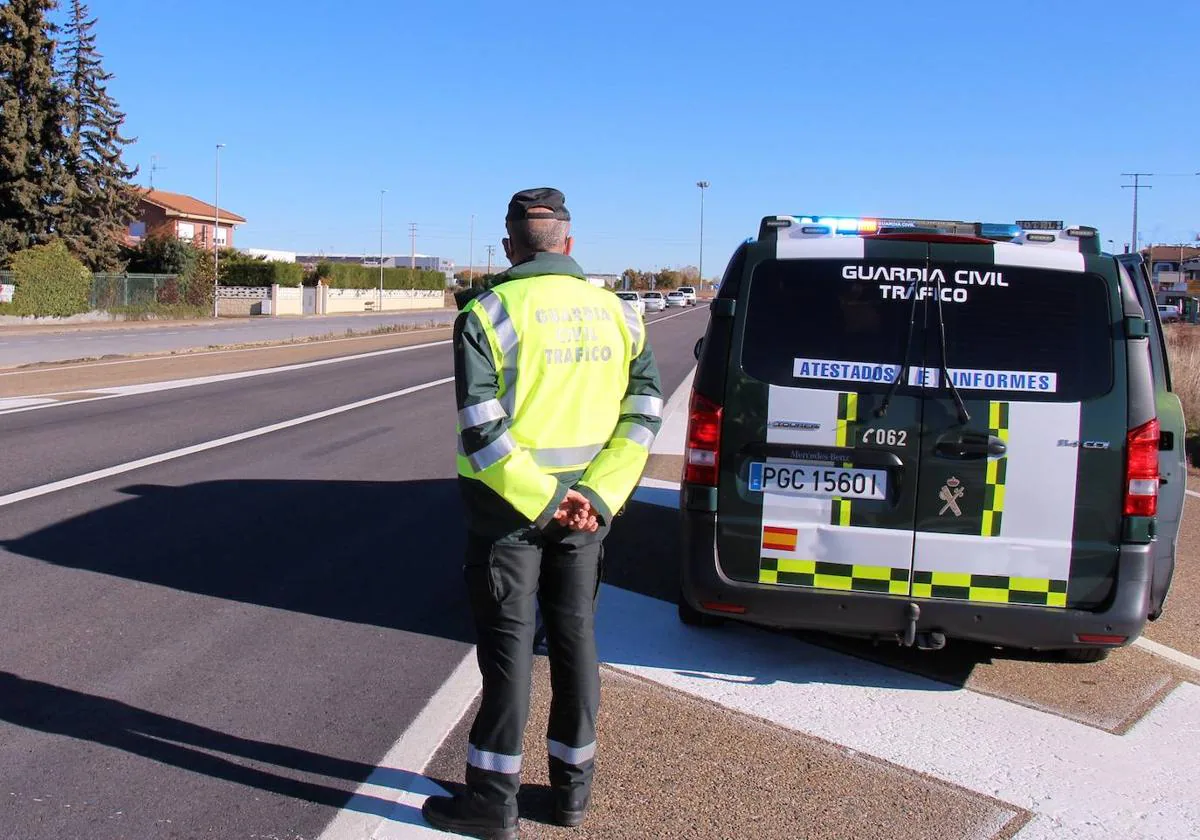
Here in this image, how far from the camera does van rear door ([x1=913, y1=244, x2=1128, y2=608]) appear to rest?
463cm

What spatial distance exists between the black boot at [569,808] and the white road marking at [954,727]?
4.06 feet

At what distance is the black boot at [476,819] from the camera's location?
11.5 ft

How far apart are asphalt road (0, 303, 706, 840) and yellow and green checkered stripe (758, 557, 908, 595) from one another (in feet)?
5.00

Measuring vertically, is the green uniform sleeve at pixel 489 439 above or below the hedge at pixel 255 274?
below

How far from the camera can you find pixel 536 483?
3.38 metres

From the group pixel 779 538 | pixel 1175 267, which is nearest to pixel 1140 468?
pixel 779 538

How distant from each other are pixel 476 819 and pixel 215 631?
8.38 ft

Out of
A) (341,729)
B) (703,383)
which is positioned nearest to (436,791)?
(341,729)

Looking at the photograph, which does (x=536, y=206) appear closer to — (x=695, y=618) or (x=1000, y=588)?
(x=1000, y=588)

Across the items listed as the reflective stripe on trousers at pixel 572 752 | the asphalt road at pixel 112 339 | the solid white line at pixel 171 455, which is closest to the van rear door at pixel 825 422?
the reflective stripe on trousers at pixel 572 752

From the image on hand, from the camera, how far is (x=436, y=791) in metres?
3.86

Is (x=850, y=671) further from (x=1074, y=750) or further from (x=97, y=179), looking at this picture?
(x=97, y=179)

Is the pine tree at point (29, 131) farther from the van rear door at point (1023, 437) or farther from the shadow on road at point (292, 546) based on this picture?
the van rear door at point (1023, 437)

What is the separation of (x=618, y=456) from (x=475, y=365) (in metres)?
0.58
